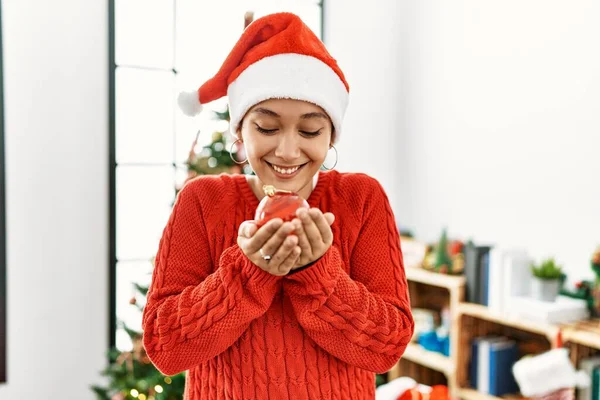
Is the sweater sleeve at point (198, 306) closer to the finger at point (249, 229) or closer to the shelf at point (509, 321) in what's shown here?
the finger at point (249, 229)

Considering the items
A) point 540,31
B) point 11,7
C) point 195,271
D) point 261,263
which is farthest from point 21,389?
point 540,31

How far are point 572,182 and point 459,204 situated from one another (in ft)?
2.18

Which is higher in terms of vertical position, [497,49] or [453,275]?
[497,49]

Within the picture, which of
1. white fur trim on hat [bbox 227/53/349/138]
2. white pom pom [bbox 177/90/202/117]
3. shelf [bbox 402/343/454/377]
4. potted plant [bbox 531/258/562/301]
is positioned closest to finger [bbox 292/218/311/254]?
white fur trim on hat [bbox 227/53/349/138]

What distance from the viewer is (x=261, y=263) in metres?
0.73

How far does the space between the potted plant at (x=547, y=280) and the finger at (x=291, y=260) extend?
5.83 ft

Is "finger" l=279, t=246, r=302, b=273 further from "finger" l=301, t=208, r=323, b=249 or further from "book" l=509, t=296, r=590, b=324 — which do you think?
"book" l=509, t=296, r=590, b=324

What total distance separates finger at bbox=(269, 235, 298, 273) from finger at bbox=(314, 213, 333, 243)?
0.04 meters

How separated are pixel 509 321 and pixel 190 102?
1807 millimetres

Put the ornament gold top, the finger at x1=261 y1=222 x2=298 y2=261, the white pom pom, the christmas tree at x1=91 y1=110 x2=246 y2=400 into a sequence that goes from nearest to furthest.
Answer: the finger at x1=261 y1=222 x2=298 y2=261 < the ornament gold top < the white pom pom < the christmas tree at x1=91 y1=110 x2=246 y2=400

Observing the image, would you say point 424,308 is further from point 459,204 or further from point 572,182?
point 572,182

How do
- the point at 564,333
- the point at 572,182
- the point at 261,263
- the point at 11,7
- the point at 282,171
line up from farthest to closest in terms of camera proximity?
the point at 11,7 → the point at 572,182 → the point at 564,333 → the point at 282,171 → the point at 261,263

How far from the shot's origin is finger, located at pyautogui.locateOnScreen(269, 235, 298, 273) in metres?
0.68

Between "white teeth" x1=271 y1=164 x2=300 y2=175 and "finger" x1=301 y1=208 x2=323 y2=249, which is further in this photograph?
"white teeth" x1=271 y1=164 x2=300 y2=175
